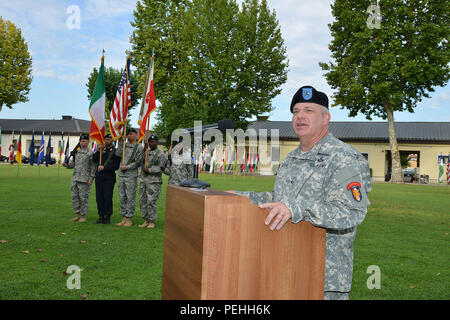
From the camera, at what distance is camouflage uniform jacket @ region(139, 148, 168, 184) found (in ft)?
30.3

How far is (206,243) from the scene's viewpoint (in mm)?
1500

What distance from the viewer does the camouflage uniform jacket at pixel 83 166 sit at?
940 cm

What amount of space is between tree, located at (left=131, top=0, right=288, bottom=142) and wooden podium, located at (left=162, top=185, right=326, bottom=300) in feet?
107

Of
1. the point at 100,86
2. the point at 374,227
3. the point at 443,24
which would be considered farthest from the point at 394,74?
the point at 100,86

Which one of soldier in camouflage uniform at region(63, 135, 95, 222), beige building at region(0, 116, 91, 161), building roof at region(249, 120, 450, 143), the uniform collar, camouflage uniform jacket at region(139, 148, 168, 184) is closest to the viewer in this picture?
the uniform collar

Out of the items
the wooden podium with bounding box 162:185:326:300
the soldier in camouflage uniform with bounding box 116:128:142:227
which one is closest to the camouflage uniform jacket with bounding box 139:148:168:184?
the soldier in camouflage uniform with bounding box 116:128:142:227

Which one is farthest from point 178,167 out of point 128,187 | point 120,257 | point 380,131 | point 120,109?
point 380,131

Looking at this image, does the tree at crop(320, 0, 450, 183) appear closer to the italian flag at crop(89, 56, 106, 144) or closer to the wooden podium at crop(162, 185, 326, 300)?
the italian flag at crop(89, 56, 106, 144)

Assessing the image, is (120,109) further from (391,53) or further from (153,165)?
(391,53)

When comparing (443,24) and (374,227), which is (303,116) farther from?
(443,24)

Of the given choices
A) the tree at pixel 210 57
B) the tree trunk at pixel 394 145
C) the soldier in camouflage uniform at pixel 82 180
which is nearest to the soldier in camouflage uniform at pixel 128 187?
the soldier in camouflage uniform at pixel 82 180

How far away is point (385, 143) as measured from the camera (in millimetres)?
48812

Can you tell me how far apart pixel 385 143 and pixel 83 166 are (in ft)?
150
